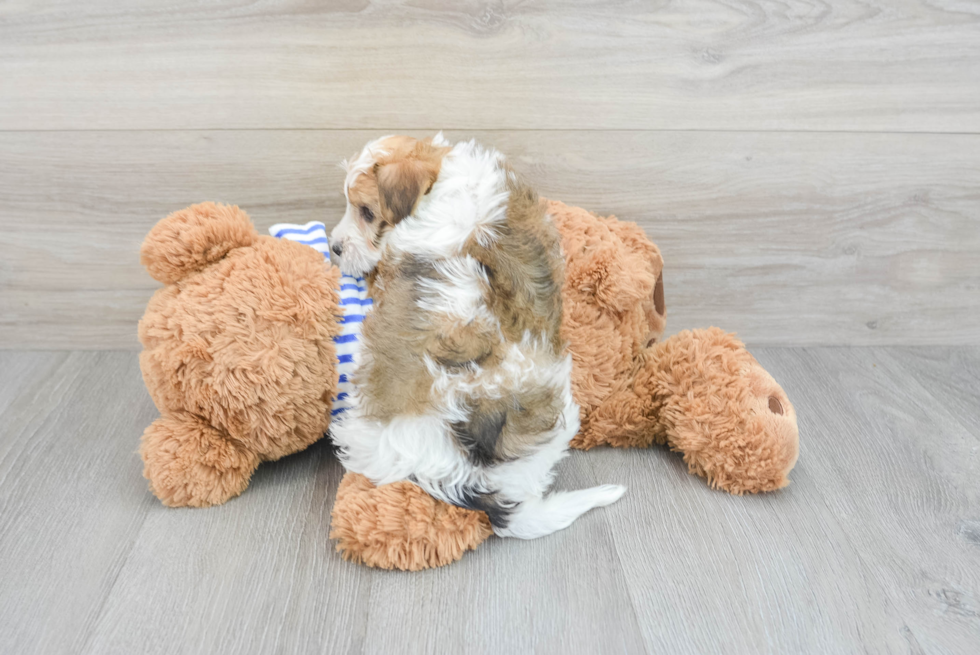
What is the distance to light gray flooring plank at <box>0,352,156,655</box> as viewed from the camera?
0.81 metres

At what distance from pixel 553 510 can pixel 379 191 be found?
1.63 ft

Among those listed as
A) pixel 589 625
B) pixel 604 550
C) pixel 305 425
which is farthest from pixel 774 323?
pixel 305 425

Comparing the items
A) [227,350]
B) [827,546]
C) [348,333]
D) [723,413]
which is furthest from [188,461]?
[827,546]

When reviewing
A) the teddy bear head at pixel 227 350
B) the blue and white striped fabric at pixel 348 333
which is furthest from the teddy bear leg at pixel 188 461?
the blue and white striped fabric at pixel 348 333

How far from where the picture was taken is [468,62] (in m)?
1.18

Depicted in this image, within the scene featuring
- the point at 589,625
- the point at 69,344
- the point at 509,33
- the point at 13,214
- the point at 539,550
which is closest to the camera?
the point at 589,625

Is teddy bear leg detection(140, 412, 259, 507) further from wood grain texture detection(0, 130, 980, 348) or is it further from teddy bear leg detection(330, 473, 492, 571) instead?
wood grain texture detection(0, 130, 980, 348)

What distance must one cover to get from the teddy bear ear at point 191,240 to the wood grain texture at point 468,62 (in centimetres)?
30

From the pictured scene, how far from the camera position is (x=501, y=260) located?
0.87 meters

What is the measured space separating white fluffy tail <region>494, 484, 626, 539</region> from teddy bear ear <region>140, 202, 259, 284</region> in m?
0.56

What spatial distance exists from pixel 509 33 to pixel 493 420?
2.29 ft

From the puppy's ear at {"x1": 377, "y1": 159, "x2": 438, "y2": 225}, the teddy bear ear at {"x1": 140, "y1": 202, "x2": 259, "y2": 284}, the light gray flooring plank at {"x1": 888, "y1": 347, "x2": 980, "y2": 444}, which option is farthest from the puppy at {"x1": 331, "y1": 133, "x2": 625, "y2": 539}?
the light gray flooring plank at {"x1": 888, "y1": 347, "x2": 980, "y2": 444}

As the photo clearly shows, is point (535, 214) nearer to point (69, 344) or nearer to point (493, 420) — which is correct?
point (493, 420)

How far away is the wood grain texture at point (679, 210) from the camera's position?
1232mm
